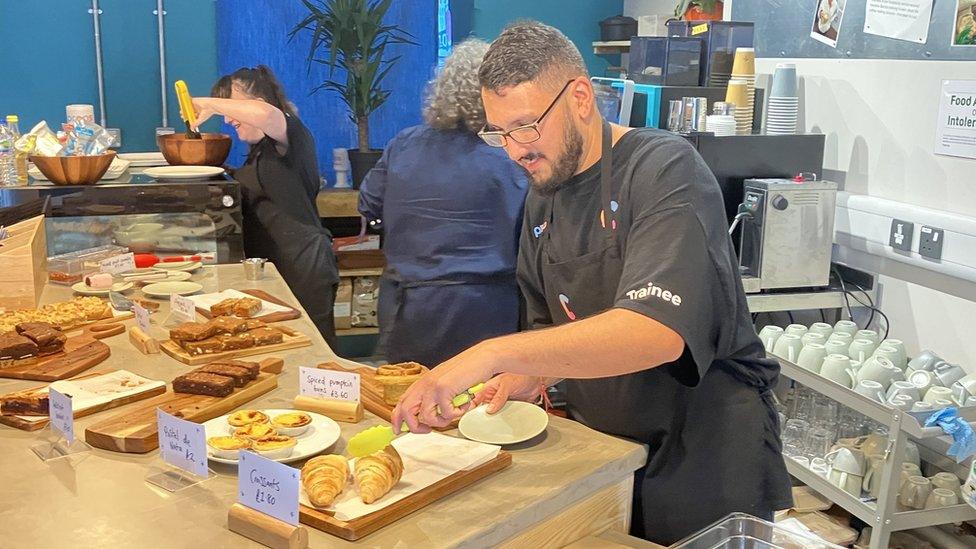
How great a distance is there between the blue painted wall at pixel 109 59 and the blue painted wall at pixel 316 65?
0.13m

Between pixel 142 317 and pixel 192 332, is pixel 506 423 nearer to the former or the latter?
pixel 192 332

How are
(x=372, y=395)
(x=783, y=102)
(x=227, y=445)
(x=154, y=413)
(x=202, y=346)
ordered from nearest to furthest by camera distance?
(x=227, y=445)
(x=154, y=413)
(x=372, y=395)
(x=202, y=346)
(x=783, y=102)

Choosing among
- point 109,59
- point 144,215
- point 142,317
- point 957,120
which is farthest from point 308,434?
point 109,59

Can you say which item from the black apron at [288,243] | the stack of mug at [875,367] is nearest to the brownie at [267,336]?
the black apron at [288,243]

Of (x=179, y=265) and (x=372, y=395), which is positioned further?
(x=179, y=265)

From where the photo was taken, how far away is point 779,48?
4.01m

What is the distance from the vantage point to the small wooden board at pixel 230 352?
2211 millimetres

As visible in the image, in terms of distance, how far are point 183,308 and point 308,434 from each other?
93 cm

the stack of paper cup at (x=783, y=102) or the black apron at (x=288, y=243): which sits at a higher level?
the stack of paper cup at (x=783, y=102)

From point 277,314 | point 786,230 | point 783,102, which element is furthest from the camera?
point 783,102

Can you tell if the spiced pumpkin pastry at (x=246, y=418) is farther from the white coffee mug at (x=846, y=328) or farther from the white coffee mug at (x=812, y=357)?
the white coffee mug at (x=846, y=328)

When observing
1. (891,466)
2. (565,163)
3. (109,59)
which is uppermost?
(109,59)

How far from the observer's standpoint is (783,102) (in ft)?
12.1

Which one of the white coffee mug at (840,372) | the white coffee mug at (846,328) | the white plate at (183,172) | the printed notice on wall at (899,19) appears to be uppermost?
the printed notice on wall at (899,19)
